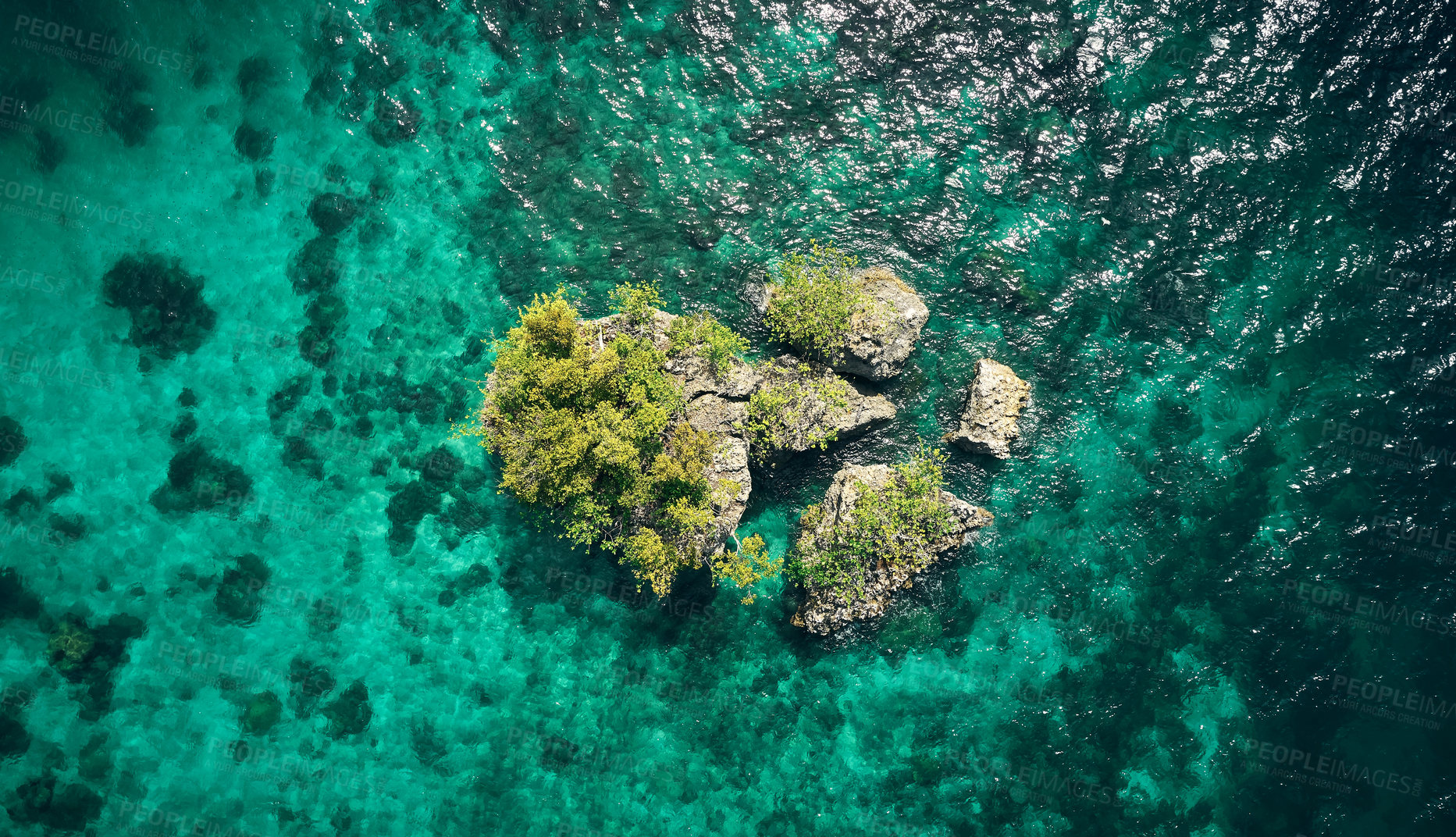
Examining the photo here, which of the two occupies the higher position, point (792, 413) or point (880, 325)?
point (880, 325)

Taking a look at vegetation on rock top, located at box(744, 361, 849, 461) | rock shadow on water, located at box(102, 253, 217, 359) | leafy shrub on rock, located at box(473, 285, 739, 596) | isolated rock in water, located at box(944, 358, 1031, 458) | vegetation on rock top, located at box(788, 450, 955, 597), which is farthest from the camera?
rock shadow on water, located at box(102, 253, 217, 359)

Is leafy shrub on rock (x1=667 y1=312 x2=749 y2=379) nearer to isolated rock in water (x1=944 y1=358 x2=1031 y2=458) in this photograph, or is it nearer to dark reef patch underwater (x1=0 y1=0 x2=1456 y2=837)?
dark reef patch underwater (x1=0 y1=0 x2=1456 y2=837)

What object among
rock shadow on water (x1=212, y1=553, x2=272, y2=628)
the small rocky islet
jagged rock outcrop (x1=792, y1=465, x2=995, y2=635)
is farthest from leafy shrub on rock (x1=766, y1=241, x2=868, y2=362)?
rock shadow on water (x1=212, y1=553, x2=272, y2=628)

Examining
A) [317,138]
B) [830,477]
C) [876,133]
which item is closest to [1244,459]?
[830,477]

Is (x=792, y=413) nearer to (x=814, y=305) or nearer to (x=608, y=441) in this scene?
(x=814, y=305)

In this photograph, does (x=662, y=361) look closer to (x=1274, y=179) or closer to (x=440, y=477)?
(x=440, y=477)

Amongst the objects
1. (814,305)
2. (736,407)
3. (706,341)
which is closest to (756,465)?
(736,407)

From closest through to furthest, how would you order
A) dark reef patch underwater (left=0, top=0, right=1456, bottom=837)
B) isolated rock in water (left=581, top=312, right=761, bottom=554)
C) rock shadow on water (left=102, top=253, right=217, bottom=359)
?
isolated rock in water (left=581, top=312, right=761, bottom=554) → dark reef patch underwater (left=0, top=0, right=1456, bottom=837) → rock shadow on water (left=102, top=253, right=217, bottom=359)
